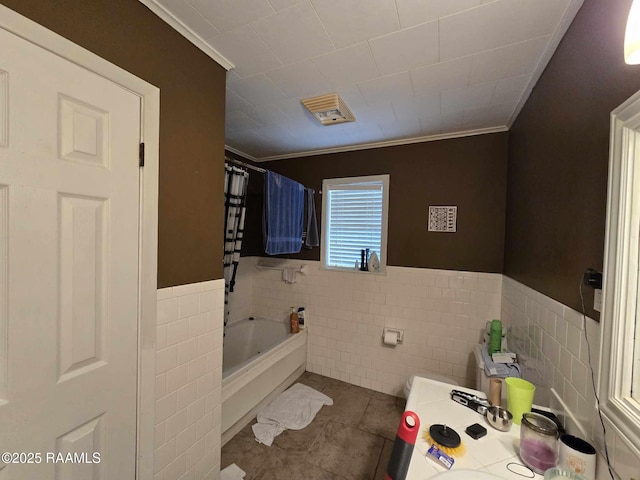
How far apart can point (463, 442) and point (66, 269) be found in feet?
5.02

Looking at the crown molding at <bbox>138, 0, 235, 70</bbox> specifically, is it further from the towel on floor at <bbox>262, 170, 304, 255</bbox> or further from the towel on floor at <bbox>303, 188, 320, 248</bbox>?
the towel on floor at <bbox>303, 188, 320, 248</bbox>

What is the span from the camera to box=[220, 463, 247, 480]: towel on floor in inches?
62.6

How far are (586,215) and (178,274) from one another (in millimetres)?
1729

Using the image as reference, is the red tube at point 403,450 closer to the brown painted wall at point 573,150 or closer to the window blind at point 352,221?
the brown painted wall at point 573,150

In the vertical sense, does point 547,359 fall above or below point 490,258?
below

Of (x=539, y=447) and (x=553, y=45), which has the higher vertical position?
(x=553, y=45)

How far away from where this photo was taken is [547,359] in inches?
46.4

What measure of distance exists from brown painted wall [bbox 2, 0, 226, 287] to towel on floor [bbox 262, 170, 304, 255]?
82 centimetres

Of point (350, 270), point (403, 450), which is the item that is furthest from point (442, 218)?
point (403, 450)

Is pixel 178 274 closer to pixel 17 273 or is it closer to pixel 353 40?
Result: pixel 17 273

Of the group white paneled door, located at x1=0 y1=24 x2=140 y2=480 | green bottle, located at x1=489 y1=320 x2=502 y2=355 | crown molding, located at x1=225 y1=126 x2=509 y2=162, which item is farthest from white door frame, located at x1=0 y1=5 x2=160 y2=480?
green bottle, located at x1=489 y1=320 x2=502 y2=355

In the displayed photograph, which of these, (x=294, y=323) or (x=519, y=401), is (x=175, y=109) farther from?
(x=294, y=323)

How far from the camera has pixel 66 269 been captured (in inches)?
34.3

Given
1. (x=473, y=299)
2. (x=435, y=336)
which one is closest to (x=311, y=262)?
(x=435, y=336)
